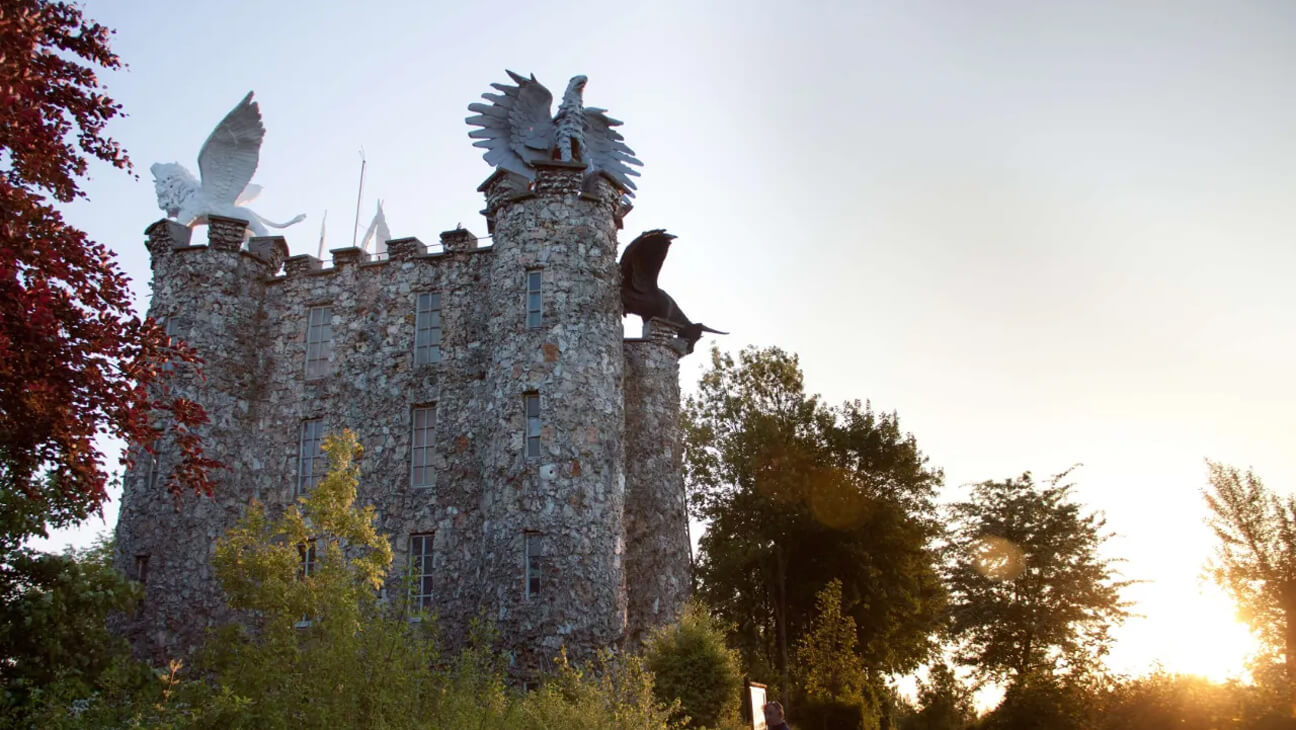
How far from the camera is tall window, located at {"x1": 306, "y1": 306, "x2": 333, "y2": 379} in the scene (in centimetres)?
2791

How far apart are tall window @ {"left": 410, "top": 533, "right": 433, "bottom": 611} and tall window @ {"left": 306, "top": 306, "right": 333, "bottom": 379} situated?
579 centimetres

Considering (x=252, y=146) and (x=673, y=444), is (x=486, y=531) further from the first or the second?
(x=252, y=146)

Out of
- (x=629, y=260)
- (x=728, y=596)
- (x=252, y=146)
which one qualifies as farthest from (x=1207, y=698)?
(x=252, y=146)

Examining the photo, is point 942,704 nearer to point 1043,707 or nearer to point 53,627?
point 1043,707

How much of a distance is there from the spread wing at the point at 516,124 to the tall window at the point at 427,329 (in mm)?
4415

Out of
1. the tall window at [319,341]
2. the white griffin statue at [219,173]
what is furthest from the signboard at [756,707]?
the white griffin statue at [219,173]

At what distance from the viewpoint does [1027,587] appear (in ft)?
142

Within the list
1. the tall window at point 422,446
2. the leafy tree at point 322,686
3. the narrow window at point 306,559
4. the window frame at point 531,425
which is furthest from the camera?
the tall window at point 422,446

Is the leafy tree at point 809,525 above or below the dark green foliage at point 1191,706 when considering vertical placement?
above

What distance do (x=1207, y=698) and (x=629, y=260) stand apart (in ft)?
63.1

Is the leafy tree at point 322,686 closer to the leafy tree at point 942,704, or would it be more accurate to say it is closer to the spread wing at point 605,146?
the spread wing at point 605,146

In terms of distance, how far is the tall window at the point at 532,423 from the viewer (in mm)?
24250

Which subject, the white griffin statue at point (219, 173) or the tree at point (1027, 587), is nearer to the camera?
the white griffin statue at point (219, 173)

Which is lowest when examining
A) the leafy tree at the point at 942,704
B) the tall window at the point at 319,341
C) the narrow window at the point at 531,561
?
the leafy tree at the point at 942,704
